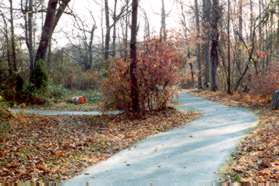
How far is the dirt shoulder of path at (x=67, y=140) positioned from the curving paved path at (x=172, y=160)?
17.4 inches

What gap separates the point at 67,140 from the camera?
1080 cm

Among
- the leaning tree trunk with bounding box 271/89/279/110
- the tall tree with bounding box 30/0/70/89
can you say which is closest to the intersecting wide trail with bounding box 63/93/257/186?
the leaning tree trunk with bounding box 271/89/279/110

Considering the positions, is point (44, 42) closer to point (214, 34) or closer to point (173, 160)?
point (214, 34)

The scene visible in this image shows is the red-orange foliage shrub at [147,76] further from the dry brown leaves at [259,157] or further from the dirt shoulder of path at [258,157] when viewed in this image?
the dry brown leaves at [259,157]

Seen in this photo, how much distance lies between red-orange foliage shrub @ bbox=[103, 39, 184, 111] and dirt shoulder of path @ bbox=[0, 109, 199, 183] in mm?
725

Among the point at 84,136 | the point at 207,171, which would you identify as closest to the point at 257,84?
the point at 84,136

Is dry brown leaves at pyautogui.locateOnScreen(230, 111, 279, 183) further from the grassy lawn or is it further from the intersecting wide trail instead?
the grassy lawn

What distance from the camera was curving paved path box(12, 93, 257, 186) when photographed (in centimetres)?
701

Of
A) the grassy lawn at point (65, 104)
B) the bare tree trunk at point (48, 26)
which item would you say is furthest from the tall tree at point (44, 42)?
the grassy lawn at point (65, 104)

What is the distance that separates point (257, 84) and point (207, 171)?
55.2 ft

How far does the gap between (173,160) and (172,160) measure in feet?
0.07

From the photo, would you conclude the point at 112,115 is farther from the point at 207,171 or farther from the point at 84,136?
the point at 207,171

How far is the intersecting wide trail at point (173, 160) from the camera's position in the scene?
7038 millimetres

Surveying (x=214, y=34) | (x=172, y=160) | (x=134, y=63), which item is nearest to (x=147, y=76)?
(x=134, y=63)
